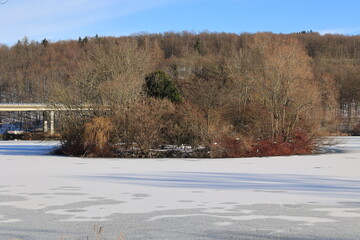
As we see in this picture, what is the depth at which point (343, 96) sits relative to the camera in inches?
3041

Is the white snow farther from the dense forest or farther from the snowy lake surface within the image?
the dense forest

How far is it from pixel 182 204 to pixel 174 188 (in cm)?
246

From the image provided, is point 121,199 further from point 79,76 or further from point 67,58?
point 67,58

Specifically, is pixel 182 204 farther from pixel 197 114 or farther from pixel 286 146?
pixel 286 146

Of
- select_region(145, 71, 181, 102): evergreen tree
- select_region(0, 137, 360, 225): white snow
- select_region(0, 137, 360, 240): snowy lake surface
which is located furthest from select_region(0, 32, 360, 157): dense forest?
select_region(0, 137, 360, 240): snowy lake surface

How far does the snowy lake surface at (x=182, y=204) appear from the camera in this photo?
7742 mm

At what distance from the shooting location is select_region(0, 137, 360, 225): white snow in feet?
31.7

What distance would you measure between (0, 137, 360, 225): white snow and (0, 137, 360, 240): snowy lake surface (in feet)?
0.07

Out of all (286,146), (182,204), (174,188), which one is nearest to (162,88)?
(286,146)

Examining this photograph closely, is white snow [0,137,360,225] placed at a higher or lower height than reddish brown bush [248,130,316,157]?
lower

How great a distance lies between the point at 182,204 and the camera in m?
10.2

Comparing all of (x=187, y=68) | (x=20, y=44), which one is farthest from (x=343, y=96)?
(x=20, y=44)

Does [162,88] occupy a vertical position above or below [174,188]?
above

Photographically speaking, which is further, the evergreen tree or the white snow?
the evergreen tree
